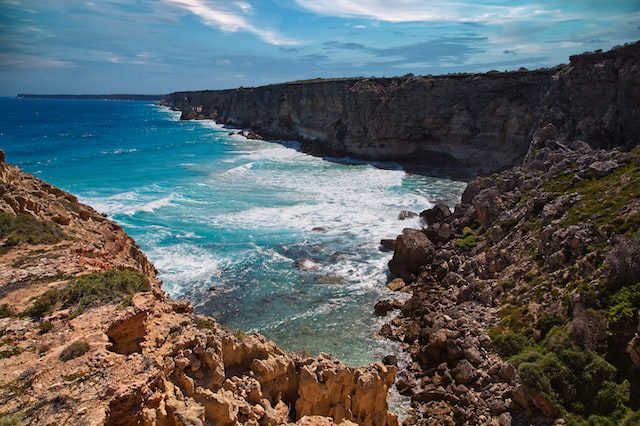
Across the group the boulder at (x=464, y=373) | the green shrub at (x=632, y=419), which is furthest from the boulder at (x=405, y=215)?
the green shrub at (x=632, y=419)

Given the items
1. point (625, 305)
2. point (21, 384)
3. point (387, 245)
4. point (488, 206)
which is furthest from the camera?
point (387, 245)

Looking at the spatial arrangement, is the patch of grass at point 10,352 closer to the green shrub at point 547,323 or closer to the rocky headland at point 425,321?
the rocky headland at point 425,321

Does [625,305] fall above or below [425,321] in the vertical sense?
above

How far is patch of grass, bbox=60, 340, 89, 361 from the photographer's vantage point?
8.12m

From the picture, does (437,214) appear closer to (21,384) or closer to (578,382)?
(578,382)

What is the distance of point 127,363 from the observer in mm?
7988

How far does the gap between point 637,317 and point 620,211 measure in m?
7.24

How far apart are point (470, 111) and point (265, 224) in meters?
34.1

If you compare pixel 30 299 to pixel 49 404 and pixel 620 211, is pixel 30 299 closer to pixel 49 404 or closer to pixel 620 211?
pixel 49 404

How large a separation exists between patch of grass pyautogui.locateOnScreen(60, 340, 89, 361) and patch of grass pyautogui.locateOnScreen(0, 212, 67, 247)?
24.5 ft

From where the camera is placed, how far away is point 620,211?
1998 cm

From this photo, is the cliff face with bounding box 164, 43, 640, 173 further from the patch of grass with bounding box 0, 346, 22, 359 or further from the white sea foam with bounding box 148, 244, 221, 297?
the patch of grass with bounding box 0, 346, 22, 359

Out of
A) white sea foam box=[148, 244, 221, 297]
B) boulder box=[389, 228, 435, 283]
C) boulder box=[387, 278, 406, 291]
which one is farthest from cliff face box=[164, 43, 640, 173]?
white sea foam box=[148, 244, 221, 297]

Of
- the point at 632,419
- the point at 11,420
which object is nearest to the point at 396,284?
the point at 632,419
